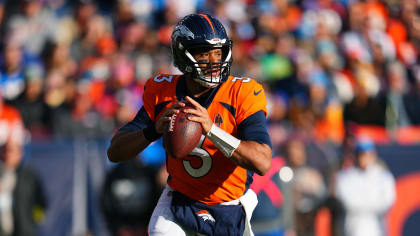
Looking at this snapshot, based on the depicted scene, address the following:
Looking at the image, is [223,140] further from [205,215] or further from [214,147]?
[205,215]

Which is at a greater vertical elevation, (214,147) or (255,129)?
(255,129)

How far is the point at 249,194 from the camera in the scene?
13.7 feet

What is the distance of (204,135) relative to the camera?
374 centimetres

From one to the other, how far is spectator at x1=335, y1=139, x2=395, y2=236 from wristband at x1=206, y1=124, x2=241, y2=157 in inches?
197

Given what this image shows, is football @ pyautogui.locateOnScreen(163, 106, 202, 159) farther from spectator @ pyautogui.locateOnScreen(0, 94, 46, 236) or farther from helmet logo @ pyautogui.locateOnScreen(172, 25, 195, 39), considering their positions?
spectator @ pyautogui.locateOnScreen(0, 94, 46, 236)

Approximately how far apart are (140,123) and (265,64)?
685 centimetres

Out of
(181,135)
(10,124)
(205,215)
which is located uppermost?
(181,135)

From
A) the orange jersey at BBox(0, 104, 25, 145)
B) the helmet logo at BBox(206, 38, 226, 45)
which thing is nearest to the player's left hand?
the helmet logo at BBox(206, 38, 226, 45)

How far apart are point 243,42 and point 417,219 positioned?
437 centimetres

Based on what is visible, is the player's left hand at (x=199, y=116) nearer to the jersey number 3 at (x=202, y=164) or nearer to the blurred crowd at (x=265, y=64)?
the jersey number 3 at (x=202, y=164)

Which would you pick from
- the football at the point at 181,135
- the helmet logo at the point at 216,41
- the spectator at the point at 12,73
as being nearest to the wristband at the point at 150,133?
the football at the point at 181,135

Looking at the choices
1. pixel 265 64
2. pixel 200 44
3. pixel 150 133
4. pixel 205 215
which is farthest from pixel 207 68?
pixel 265 64

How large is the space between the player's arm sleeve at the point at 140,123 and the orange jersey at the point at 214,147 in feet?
0.10

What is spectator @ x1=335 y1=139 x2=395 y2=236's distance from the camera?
8.38 metres
